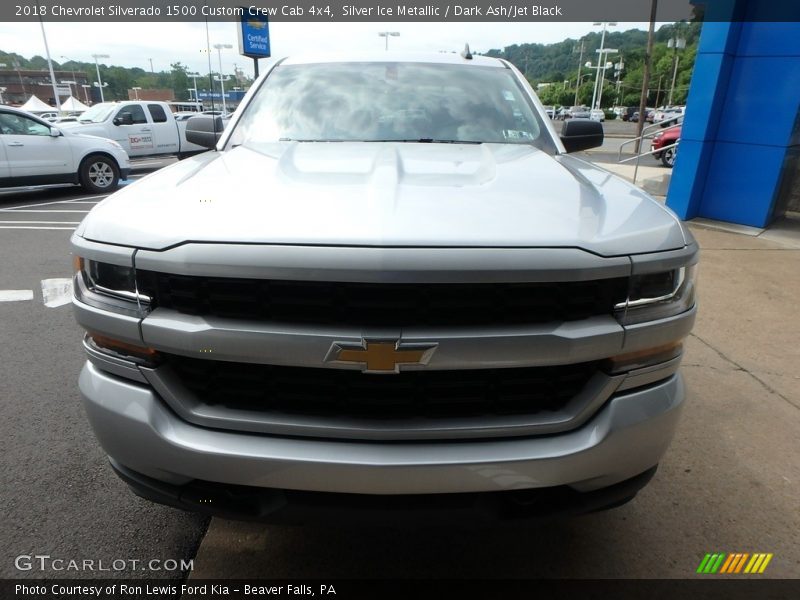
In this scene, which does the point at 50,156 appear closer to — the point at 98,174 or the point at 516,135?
the point at 98,174

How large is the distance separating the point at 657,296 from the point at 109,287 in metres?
1.57

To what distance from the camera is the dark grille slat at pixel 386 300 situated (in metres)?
1.39

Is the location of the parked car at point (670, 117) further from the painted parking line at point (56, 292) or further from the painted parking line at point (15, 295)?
the painted parking line at point (15, 295)

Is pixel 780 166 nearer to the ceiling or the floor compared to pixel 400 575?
nearer to the ceiling

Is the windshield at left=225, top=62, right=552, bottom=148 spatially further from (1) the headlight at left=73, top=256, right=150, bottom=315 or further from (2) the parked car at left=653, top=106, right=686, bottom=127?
(2) the parked car at left=653, top=106, right=686, bottom=127

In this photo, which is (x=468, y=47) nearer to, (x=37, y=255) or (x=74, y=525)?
(x=74, y=525)

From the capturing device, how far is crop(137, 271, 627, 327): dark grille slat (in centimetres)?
139

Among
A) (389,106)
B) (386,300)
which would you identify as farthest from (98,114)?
(386,300)

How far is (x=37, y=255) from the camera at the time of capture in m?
6.27

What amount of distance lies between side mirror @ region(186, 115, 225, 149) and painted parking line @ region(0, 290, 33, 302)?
2.75m

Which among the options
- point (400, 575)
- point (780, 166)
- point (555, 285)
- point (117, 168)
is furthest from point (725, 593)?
point (117, 168)

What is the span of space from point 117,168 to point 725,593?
39.4 feet

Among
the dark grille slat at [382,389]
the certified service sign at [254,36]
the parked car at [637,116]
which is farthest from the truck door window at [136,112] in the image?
the parked car at [637,116]

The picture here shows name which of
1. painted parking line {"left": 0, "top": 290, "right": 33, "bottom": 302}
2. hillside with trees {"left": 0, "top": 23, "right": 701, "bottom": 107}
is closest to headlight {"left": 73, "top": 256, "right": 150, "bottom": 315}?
painted parking line {"left": 0, "top": 290, "right": 33, "bottom": 302}
